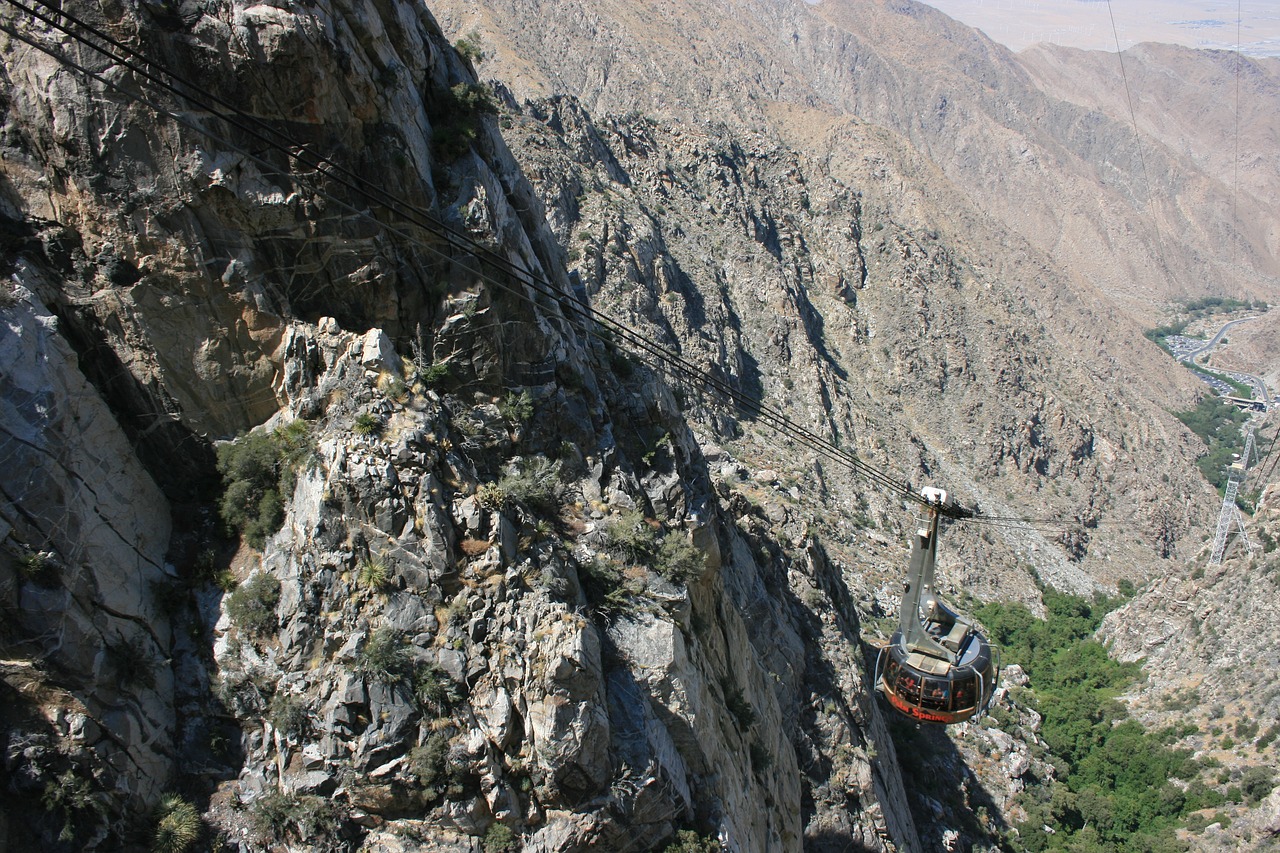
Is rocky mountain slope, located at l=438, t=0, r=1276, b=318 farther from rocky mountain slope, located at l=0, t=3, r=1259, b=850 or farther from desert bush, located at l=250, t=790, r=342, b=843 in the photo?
desert bush, located at l=250, t=790, r=342, b=843

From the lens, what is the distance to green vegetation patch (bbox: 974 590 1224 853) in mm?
39188

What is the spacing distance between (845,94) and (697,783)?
202 metres

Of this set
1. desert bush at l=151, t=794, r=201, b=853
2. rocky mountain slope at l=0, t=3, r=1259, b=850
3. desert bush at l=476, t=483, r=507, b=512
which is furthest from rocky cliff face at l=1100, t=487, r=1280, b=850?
desert bush at l=151, t=794, r=201, b=853

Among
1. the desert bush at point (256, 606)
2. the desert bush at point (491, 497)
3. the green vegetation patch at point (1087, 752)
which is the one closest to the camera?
the desert bush at point (256, 606)

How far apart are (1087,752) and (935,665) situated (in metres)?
41.7

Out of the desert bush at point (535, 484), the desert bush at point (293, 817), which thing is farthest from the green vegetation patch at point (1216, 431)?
the desert bush at point (293, 817)

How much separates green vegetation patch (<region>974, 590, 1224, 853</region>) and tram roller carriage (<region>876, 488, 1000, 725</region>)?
24.8 m

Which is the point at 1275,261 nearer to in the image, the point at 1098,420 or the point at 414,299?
the point at 1098,420

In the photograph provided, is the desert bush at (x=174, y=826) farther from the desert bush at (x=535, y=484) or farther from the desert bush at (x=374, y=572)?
the desert bush at (x=535, y=484)

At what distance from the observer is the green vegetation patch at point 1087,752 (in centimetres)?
3919

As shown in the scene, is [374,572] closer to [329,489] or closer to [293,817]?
[329,489]

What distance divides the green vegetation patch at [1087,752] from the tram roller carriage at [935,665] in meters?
24.8

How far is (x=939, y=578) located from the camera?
177 ft

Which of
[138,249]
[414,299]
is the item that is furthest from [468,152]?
[138,249]
